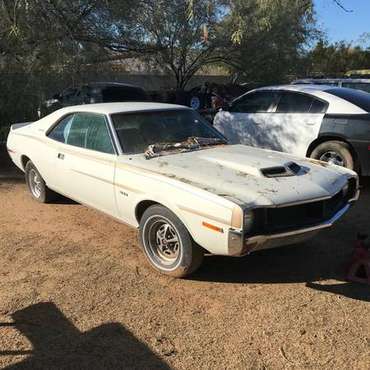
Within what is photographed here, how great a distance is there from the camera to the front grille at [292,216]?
4043mm

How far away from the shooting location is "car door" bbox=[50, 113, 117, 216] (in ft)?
17.0

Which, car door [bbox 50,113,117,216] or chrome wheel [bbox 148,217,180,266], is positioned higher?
car door [bbox 50,113,117,216]

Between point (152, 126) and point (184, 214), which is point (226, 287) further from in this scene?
point (152, 126)

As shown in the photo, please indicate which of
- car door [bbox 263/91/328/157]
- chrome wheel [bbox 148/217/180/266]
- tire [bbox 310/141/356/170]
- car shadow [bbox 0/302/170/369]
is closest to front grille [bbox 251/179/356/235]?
chrome wheel [bbox 148/217/180/266]

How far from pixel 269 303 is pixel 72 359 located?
5.18 ft

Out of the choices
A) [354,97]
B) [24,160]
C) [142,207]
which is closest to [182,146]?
[142,207]

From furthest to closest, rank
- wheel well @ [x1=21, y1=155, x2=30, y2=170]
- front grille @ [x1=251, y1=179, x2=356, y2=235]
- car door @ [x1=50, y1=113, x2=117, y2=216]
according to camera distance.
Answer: wheel well @ [x1=21, y1=155, x2=30, y2=170] < car door @ [x1=50, y1=113, x2=117, y2=216] < front grille @ [x1=251, y1=179, x2=356, y2=235]

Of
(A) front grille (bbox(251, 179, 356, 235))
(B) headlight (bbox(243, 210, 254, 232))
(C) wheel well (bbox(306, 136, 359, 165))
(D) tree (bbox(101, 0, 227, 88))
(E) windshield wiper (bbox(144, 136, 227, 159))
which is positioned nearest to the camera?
(B) headlight (bbox(243, 210, 254, 232))

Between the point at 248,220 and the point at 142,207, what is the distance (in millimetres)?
1264

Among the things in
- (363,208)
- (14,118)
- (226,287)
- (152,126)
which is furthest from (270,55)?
(226,287)

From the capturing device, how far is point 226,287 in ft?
14.5

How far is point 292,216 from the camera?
4.26m

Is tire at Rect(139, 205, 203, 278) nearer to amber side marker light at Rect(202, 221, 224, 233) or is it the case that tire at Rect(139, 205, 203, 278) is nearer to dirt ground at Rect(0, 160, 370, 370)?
dirt ground at Rect(0, 160, 370, 370)

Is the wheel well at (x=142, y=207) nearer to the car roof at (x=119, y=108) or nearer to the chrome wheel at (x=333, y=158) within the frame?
the car roof at (x=119, y=108)
